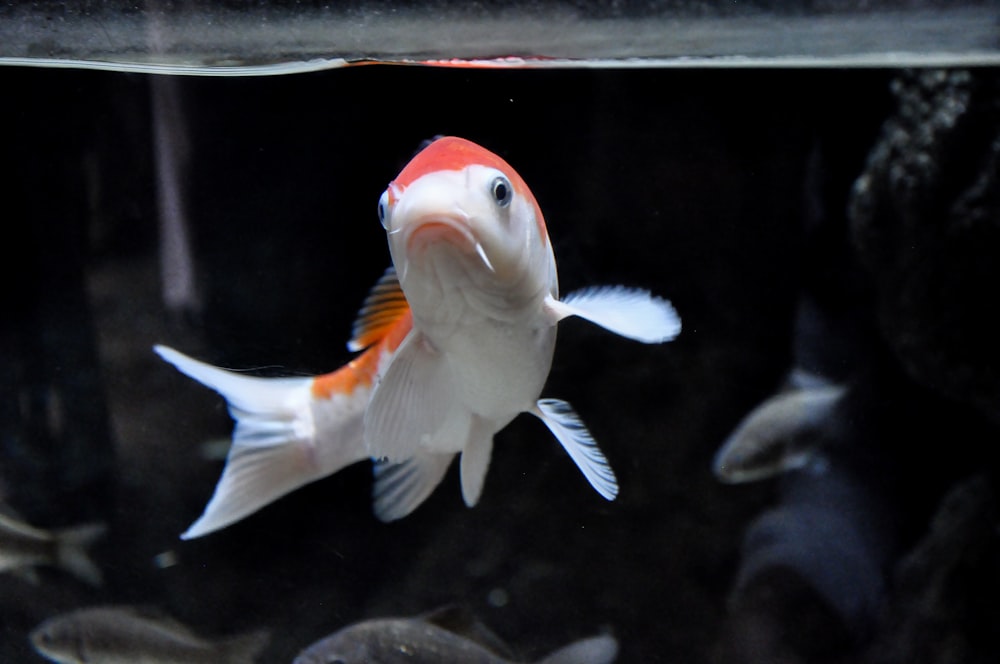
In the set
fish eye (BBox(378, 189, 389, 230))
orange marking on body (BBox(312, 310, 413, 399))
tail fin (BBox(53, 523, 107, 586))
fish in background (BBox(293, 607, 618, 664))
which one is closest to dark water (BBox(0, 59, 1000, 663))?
tail fin (BBox(53, 523, 107, 586))

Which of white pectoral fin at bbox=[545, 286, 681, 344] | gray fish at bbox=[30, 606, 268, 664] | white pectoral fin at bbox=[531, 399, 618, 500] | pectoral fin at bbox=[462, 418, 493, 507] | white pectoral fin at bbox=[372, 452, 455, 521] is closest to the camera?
white pectoral fin at bbox=[545, 286, 681, 344]

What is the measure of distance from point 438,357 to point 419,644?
1.19 metres

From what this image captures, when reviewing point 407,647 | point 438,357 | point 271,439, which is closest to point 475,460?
point 438,357

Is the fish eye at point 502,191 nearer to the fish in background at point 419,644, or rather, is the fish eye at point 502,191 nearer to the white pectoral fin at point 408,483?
the white pectoral fin at point 408,483

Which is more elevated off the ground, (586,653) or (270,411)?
(270,411)

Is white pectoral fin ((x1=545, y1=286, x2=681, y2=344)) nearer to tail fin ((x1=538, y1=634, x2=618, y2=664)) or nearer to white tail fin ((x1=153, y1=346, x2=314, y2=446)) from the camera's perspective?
white tail fin ((x1=153, y1=346, x2=314, y2=446))

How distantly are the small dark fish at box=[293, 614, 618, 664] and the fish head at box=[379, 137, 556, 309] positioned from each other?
53.6 inches

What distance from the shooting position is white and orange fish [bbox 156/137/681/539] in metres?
1.23

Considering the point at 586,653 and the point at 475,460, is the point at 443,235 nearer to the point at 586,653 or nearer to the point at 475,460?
the point at 475,460

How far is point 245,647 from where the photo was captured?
2.80m

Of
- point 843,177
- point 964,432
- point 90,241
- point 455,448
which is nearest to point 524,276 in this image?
point 455,448

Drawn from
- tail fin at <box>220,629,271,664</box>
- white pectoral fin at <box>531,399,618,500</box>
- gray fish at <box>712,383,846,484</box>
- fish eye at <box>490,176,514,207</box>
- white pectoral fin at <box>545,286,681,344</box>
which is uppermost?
fish eye at <box>490,176,514,207</box>

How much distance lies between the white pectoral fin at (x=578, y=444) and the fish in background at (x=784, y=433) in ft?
7.28

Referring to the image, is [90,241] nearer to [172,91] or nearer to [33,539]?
[172,91]
